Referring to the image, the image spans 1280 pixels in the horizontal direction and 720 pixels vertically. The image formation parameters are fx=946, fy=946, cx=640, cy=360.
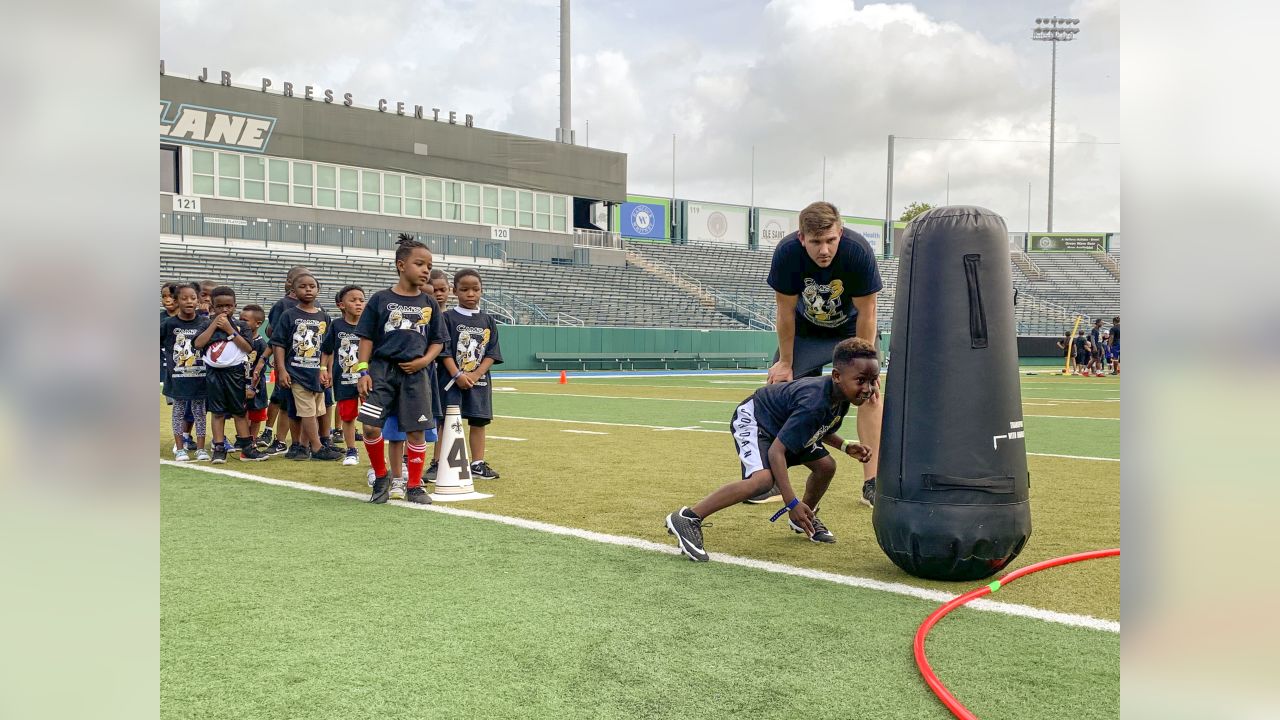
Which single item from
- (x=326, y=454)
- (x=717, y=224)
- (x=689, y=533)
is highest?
(x=717, y=224)

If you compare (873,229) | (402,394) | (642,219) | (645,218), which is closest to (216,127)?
(642,219)

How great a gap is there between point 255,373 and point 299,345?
71cm

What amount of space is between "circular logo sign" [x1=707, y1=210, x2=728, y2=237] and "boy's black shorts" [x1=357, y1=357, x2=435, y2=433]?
48029 mm

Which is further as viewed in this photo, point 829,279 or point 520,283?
point 520,283

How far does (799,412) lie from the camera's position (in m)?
4.63

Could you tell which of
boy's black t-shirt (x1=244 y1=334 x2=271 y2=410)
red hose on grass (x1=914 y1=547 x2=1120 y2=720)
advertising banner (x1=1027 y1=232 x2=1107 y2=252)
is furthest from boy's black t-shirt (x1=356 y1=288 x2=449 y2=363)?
advertising banner (x1=1027 y1=232 x2=1107 y2=252)

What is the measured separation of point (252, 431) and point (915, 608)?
7.39m

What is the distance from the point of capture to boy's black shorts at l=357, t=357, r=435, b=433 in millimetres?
6332

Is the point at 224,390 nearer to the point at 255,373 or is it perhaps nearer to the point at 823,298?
the point at 255,373

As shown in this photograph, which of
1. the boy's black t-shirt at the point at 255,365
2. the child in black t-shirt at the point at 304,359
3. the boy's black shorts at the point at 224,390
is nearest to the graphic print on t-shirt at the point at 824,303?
the child in black t-shirt at the point at 304,359

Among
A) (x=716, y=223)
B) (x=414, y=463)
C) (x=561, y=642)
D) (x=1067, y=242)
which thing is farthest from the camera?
(x=1067, y=242)

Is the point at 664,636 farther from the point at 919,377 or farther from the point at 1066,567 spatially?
the point at 1066,567
